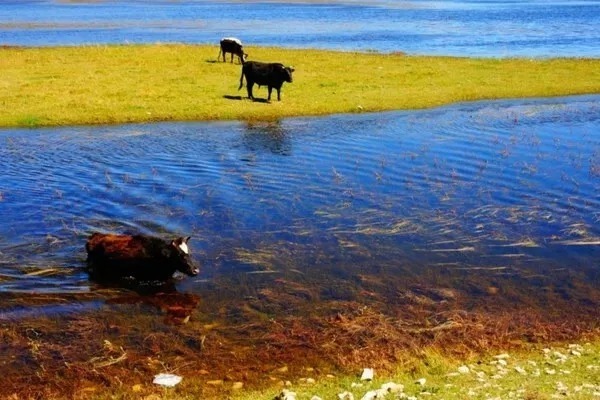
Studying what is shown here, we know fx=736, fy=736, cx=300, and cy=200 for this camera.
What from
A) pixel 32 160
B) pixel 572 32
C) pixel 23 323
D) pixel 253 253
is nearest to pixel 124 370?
pixel 23 323

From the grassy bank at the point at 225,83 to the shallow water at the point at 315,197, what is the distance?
2.06 metres

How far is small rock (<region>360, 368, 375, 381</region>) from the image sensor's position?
8391 millimetres

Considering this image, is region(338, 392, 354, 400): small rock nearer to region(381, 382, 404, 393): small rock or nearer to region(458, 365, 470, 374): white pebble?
region(381, 382, 404, 393): small rock

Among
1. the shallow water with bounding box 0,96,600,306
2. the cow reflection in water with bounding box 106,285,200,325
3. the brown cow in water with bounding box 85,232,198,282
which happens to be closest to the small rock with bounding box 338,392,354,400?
the cow reflection in water with bounding box 106,285,200,325

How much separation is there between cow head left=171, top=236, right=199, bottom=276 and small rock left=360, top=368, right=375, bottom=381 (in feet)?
12.5

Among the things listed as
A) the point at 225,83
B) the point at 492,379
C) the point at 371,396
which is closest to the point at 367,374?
the point at 371,396

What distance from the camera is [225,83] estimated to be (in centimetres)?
3303

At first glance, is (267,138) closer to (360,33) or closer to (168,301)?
(168,301)

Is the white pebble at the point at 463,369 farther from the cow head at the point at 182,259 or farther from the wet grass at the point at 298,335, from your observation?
the cow head at the point at 182,259

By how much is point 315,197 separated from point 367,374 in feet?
25.8

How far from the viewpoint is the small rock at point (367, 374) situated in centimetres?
839

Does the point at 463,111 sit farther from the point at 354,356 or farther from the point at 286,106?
the point at 354,356

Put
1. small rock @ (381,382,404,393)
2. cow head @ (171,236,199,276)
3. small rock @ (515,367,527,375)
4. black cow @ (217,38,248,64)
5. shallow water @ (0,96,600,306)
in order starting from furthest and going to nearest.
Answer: black cow @ (217,38,248,64)
shallow water @ (0,96,600,306)
cow head @ (171,236,199,276)
small rock @ (515,367,527,375)
small rock @ (381,382,404,393)

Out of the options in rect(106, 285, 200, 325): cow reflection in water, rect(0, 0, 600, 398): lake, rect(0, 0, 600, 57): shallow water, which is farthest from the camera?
rect(0, 0, 600, 57): shallow water
